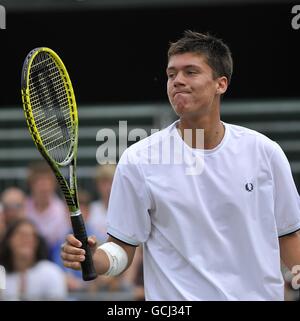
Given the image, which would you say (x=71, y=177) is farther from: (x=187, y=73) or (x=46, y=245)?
(x=46, y=245)

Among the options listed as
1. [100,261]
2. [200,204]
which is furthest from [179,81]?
[100,261]

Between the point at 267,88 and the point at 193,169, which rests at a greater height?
the point at 267,88

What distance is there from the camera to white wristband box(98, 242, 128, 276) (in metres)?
4.45

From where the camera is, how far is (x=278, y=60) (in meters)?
11.5

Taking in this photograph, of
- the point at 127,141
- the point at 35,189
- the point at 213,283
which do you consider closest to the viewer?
the point at 213,283

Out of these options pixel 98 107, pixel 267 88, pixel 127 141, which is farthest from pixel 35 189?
pixel 267 88

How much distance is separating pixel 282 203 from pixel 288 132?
20.6ft

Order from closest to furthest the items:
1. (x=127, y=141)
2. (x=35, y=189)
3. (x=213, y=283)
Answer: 1. (x=213, y=283)
2. (x=35, y=189)
3. (x=127, y=141)

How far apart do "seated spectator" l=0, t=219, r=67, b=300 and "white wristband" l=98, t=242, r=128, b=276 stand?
9.81ft

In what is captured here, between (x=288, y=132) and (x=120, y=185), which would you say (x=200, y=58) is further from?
(x=288, y=132)

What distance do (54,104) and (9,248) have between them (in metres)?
2.81

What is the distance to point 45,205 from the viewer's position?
29.1 feet

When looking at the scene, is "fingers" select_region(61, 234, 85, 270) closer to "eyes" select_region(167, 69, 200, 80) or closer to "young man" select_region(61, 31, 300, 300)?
"young man" select_region(61, 31, 300, 300)
